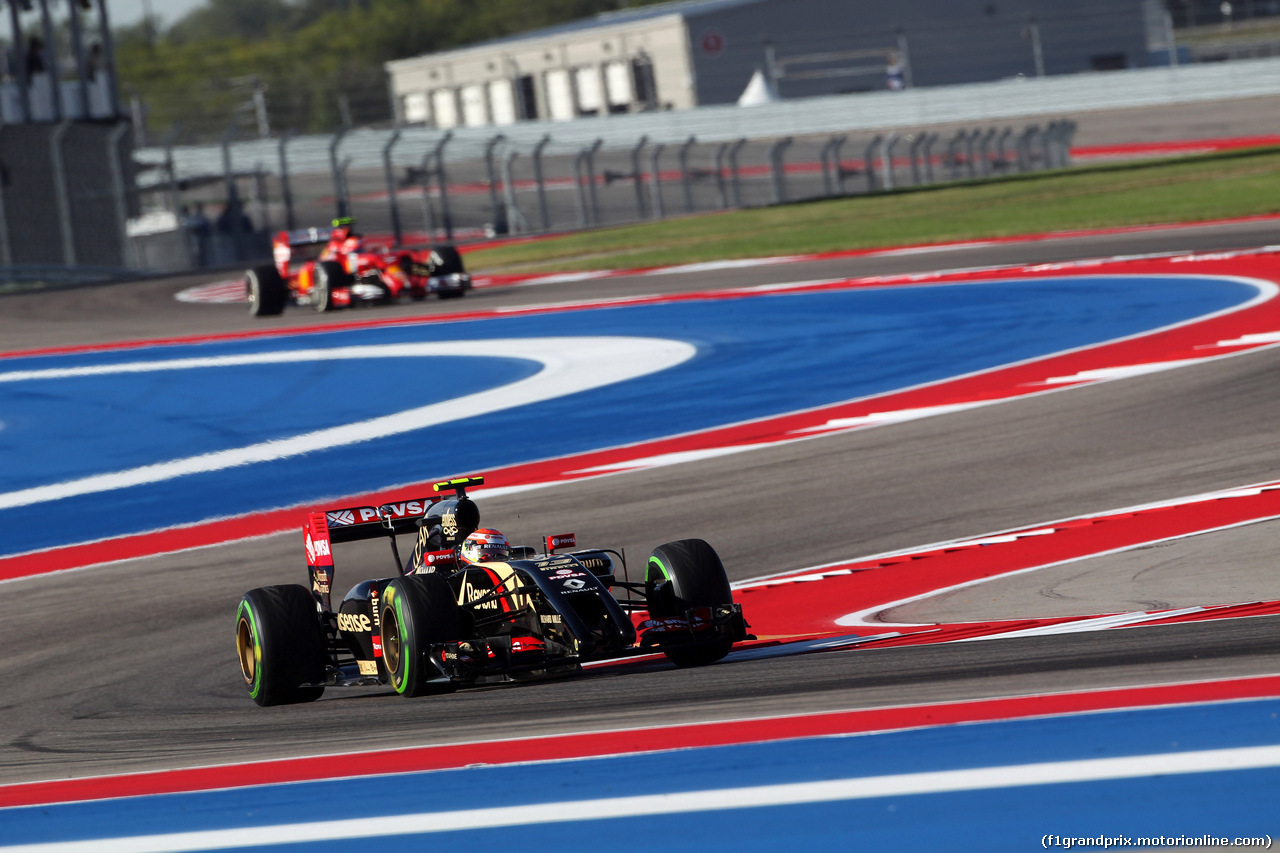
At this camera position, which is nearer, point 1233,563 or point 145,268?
point 1233,563

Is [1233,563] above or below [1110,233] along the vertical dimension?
below

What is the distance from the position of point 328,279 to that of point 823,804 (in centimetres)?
2093

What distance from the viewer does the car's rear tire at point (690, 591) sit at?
6.88m

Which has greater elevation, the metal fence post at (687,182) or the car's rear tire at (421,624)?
the metal fence post at (687,182)

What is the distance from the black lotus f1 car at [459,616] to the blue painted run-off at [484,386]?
484cm

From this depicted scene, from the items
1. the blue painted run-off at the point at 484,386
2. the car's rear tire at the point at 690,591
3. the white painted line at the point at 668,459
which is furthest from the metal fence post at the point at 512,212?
the car's rear tire at the point at 690,591

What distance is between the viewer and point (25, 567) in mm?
11148

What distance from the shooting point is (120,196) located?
105ft

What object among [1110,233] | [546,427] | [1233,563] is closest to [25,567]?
[546,427]

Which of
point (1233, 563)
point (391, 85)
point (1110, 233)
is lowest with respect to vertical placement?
point (1233, 563)

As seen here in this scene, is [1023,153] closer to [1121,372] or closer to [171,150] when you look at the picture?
[171,150]

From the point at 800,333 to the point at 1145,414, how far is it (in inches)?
252

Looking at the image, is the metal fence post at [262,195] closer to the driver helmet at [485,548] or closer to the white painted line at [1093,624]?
the driver helmet at [485,548]

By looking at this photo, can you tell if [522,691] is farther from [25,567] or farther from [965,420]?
[965,420]
